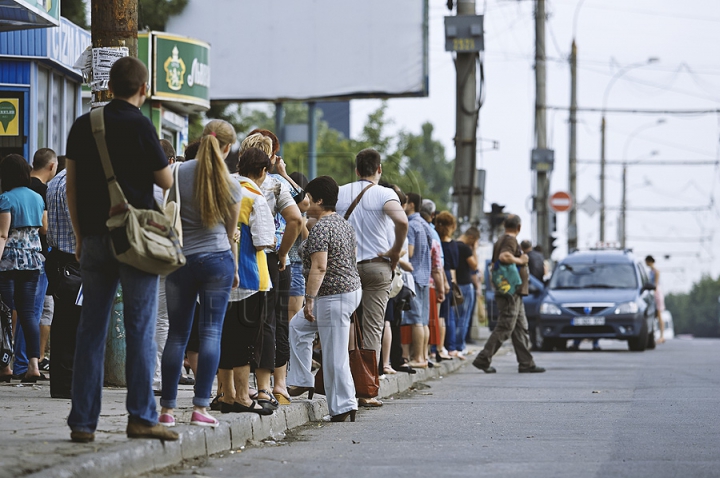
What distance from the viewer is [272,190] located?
9.07 m

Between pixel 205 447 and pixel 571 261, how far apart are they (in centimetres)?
1739

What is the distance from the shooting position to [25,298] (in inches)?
422

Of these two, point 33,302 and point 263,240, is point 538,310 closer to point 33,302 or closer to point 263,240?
point 33,302

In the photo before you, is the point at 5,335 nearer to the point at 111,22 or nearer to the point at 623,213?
the point at 111,22

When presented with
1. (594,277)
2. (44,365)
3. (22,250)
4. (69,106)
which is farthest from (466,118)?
(22,250)

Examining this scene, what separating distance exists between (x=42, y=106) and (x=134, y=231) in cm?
1080

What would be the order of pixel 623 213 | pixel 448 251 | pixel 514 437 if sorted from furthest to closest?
pixel 623 213, pixel 448 251, pixel 514 437

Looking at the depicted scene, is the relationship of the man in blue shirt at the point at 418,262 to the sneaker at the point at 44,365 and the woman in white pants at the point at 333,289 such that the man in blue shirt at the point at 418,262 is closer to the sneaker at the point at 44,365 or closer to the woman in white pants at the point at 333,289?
the sneaker at the point at 44,365

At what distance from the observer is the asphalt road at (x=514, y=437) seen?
6.84m

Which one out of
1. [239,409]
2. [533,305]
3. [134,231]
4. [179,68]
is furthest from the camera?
[533,305]

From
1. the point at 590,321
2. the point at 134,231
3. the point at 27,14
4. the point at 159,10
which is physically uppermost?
the point at 159,10

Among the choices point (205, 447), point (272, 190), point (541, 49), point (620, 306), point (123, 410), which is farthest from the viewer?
point (541, 49)

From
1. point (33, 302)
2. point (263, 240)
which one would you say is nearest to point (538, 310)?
point (33, 302)

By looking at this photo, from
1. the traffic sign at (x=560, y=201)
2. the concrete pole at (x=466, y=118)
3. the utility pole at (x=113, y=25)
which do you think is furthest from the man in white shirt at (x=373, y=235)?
the traffic sign at (x=560, y=201)
